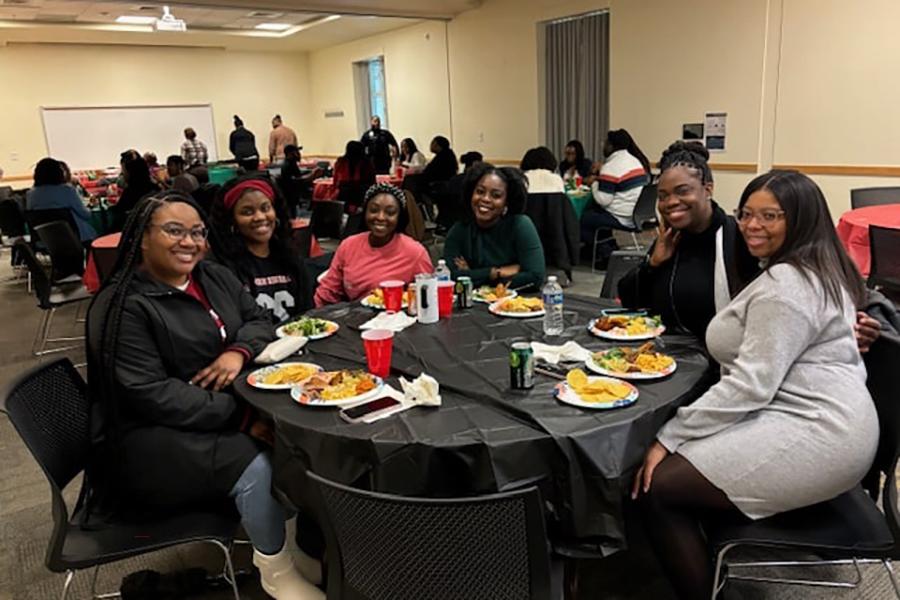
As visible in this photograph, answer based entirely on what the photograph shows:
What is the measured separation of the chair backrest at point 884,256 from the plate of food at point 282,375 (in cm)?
275

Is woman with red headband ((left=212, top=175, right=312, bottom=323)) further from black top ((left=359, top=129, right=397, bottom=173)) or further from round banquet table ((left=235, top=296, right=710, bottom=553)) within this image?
black top ((left=359, top=129, right=397, bottom=173))

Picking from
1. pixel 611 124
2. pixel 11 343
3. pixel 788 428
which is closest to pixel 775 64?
pixel 611 124

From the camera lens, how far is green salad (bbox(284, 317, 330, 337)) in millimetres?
2168

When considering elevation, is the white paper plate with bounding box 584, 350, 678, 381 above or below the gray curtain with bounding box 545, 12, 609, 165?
below

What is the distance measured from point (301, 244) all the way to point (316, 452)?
107 inches

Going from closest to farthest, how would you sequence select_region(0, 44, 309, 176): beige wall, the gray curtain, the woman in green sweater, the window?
the woman in green sweater → the gray curtain → select_region(0, 44, 309, 176): beige wall → the window

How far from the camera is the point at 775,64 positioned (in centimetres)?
588

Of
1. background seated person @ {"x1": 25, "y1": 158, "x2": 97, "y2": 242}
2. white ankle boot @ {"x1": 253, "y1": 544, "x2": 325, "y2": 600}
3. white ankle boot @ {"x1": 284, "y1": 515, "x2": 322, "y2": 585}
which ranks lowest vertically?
white ankle boot @ {"x1": 284, "y1": 515, "x2": 322, "y2": 585}

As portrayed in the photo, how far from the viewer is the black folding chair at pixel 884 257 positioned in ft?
10.1

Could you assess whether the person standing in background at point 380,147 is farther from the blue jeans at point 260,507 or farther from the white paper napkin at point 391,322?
the blue jeans at point 260,507

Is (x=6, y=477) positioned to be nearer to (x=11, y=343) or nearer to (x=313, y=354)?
(x=313, y=354)

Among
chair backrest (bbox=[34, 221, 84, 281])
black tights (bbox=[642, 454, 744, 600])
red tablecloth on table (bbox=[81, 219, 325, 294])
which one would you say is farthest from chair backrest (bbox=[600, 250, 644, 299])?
chair backrest (bbox=[34, 221, 84, 281])

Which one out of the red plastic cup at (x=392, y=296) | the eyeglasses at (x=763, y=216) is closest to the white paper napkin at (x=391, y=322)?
the red plastic cup at (x=392, y=296)

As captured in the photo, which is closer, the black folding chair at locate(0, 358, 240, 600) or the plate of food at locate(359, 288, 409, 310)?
the black folding chair at locate(0, 358, 240, 600)
